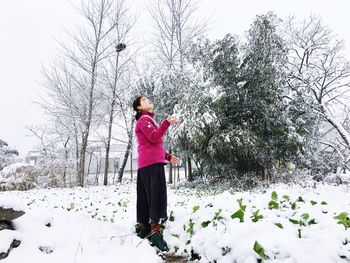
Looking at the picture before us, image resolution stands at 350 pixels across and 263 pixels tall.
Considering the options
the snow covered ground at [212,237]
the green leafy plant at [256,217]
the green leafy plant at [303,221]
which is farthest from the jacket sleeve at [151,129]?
the green leafy plant at [303,221]

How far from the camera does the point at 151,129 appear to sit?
346 cm

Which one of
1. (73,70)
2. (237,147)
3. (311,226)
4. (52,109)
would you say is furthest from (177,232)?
(73,70)

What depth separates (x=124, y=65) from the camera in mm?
18672

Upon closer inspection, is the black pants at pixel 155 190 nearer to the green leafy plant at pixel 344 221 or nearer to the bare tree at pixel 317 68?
the green leafy plant at pixel 344 221

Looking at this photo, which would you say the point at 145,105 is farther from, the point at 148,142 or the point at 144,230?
the point at 144,230

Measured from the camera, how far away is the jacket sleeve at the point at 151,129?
3332 mm

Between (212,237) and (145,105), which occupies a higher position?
(145,105)

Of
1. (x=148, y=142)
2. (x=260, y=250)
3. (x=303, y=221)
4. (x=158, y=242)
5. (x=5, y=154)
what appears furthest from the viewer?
(x=5, y=154)

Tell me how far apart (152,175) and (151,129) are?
544 mm

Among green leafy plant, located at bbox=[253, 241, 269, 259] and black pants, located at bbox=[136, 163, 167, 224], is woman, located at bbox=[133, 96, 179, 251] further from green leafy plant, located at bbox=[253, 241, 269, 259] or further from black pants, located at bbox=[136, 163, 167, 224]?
green leafy plant, located at bbox=[253, 241, 269, 259]

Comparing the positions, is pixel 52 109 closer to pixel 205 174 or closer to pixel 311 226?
pixel 205 174

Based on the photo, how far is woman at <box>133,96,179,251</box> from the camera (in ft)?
11.2

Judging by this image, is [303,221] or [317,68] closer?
[303,221]

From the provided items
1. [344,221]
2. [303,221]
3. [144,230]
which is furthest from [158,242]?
[344,221]
